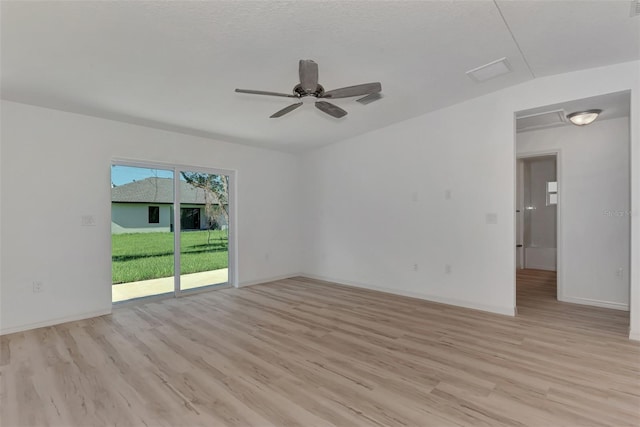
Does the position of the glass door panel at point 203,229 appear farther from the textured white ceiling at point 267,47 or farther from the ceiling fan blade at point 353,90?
the ceiling fan blade at point 353,90

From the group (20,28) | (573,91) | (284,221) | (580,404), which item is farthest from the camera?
(284,221)

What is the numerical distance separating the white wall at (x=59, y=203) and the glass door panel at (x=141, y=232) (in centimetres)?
20

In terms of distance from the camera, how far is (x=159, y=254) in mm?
4883

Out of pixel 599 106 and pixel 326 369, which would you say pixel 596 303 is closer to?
pixel 599 106

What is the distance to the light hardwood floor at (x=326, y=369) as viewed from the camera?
204 cm

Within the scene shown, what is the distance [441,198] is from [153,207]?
445cm

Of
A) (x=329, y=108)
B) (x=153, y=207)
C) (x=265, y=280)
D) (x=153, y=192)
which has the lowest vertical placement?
(x=265, y=280)

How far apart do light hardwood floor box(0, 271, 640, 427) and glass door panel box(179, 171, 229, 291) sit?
1.17m

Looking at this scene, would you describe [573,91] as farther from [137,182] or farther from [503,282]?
[137,182]

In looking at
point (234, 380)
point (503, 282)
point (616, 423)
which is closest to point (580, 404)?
point (616, 423)

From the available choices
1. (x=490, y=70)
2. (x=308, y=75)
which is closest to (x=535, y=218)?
(x=490, y=70)

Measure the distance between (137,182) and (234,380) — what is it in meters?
3.51

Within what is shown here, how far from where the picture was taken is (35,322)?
365cm

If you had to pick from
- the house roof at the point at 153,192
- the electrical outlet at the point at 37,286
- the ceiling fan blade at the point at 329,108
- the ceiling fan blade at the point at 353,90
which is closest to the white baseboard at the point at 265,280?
the house roof at the point at 153,192
